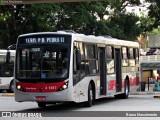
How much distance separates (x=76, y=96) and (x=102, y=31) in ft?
95.6

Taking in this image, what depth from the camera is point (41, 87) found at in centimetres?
1784

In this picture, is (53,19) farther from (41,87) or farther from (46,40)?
(41,87)

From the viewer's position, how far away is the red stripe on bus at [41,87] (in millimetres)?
17672

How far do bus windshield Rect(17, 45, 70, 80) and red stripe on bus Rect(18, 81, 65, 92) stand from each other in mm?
270

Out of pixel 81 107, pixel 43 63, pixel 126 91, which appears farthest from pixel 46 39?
pixel 126 91

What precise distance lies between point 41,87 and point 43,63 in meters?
0.93

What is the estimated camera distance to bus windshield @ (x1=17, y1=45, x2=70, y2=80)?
17906mm

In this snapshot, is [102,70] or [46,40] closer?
[46,40]

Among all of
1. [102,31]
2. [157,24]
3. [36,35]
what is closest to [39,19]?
[102,31]

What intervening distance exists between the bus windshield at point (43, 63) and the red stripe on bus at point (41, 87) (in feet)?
0.88

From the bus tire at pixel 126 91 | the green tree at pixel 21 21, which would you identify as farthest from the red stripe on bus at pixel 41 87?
the green tree at pixel 21 21

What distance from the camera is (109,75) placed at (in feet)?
75.2

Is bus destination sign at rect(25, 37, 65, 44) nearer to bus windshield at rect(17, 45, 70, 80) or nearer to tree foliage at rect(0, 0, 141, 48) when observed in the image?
bus windshield at rect(17, 45, 70, 80)

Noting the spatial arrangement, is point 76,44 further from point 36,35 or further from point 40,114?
point 40,114
